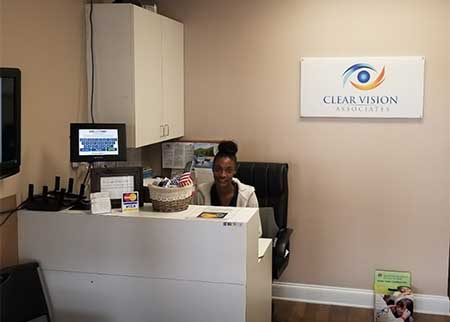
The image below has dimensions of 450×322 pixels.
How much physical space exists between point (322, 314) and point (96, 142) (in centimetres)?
205

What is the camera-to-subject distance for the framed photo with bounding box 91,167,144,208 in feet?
8.77

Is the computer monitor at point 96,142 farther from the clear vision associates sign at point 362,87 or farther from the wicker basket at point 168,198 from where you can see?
the clear vision associates sign at point 362,87

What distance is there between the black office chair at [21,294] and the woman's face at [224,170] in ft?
3.84

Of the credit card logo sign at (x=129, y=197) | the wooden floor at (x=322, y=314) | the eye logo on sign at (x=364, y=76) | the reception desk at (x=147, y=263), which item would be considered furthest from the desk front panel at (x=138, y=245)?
the eye logo on sign at (x=364, y=76)

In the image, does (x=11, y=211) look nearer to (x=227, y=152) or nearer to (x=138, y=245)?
(x=138, y=245)

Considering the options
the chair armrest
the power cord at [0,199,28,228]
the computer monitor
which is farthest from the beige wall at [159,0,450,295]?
the power cord at [0,199,28,228]

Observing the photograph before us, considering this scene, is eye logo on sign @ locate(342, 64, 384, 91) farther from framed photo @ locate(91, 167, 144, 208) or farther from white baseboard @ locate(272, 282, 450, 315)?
framed photo @ locate(91, 167, 144, 208)

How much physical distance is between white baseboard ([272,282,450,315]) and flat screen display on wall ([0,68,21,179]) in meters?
2.33

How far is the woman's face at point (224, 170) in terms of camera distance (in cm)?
335

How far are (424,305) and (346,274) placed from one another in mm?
571

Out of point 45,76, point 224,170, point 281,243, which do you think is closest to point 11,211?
point 45,76

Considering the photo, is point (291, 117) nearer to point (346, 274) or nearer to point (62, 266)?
point (346, 274)

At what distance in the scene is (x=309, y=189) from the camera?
13.3 ft

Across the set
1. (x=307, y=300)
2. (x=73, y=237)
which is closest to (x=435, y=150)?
(x=307, y=300)
